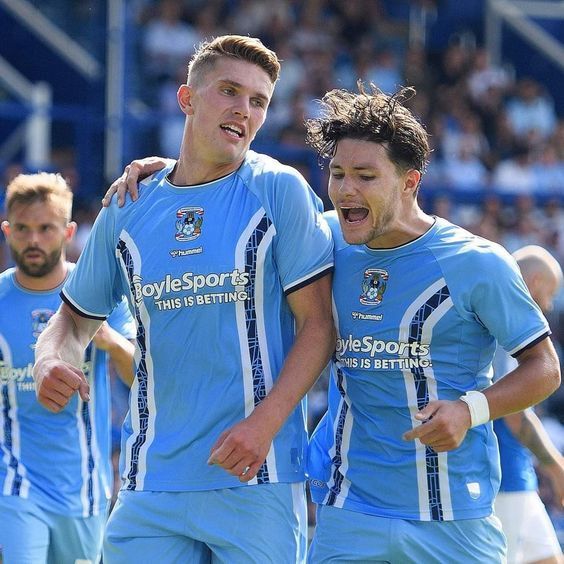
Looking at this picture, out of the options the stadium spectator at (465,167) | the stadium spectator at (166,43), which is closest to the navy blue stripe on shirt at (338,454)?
the stadium spectator at (166,43)

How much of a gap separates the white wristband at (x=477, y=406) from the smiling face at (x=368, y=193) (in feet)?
2.22

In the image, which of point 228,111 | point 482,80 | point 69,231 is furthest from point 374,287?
point 482,80

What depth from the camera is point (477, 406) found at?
433 centimetres

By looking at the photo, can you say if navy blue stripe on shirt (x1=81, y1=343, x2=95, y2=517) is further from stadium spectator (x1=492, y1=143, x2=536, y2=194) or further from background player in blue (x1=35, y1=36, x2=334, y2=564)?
stadium spectator (x1=492, y1=143, x2=536, y2=194)

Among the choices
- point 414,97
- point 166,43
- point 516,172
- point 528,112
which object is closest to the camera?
point 166,43

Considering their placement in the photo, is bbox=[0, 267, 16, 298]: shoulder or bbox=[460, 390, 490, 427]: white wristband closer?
bbox=[460, 390, 490, 427]: white wristband

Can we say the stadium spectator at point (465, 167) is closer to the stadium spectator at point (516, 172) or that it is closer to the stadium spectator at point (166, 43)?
the stadium spectator at point (516, 172)

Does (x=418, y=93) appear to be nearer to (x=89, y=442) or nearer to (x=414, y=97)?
(x=414, y=97)

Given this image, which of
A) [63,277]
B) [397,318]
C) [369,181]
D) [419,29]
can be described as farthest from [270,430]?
[419,29]

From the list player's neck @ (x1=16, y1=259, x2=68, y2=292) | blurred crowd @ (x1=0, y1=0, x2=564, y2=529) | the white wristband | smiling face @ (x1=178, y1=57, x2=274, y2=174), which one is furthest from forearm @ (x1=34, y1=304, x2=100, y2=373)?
blurred crowd @ (x1=0, y1=0, x2=564, y2=529)

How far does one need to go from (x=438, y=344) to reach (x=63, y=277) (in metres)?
2.36

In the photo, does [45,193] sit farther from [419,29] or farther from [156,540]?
[419,29]

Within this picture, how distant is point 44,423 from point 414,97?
11.7 meters

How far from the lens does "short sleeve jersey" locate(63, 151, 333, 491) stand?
4422 millimetres
